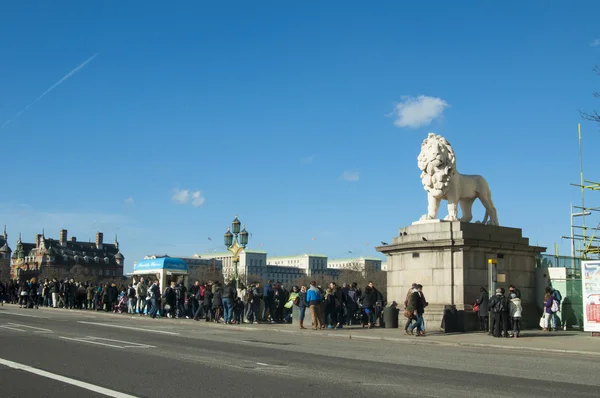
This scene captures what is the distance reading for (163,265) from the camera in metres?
38.6

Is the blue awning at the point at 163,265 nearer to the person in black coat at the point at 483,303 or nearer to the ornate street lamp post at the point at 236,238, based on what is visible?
the ornate street lamp post at the point at 236,238

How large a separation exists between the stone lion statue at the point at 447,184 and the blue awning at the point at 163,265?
17718 mm

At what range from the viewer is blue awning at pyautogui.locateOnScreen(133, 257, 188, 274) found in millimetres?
38812

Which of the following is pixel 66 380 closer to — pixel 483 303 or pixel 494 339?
pixel 494 339

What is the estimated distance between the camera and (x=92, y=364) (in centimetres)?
1295

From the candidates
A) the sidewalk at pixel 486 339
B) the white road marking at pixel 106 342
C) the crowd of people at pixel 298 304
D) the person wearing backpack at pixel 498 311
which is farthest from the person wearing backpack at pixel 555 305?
the white road marking at pixel 106 342

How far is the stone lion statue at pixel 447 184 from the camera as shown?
25.3 meters

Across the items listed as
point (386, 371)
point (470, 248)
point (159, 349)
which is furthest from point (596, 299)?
point (159, 349)

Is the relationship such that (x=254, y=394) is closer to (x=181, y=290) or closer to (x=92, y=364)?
(x=92, y=364)

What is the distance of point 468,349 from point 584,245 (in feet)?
66.0

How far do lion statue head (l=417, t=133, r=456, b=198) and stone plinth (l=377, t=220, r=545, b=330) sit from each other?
4.19 ft

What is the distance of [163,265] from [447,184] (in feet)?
61.5

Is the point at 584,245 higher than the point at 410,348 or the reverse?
higher

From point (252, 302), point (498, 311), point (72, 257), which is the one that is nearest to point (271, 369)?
point (498, 311)
